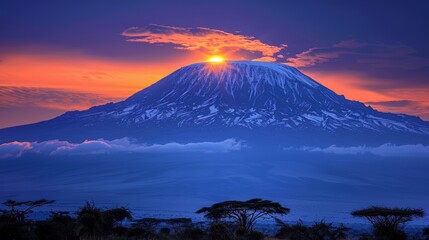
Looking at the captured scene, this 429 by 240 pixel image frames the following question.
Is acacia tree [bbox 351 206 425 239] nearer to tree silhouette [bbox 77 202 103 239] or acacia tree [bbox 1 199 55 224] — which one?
tree silhouette [bbox 77 202 103 239]

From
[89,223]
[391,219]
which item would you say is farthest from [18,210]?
[391,219]

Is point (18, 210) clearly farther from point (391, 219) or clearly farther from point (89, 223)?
point (391, 219)

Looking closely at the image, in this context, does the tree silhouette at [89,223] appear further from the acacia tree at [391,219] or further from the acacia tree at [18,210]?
the acacia tree at [391,219]

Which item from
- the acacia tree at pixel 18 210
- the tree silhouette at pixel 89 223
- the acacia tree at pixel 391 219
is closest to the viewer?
the tree silhouette at pixel 89 223

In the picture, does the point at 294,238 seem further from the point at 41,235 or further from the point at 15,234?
the point at 15,234

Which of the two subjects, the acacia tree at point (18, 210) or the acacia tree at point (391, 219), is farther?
the acacia tree at point (391, 219)

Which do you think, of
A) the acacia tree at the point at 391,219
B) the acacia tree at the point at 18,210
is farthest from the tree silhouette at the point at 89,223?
the acacia tree at the point at 391,219

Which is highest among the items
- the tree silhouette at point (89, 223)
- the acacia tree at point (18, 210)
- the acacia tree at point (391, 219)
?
the acacia tree at point (18, 210)

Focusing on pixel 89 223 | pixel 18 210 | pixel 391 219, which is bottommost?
pixel 391 219

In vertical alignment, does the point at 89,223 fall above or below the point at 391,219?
above

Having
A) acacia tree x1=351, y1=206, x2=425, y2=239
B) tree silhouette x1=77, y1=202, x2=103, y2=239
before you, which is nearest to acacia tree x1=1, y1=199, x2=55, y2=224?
tree silhouette x1=77, y1=202, x2=103, y2=239

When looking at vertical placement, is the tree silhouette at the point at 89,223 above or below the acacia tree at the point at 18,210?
below

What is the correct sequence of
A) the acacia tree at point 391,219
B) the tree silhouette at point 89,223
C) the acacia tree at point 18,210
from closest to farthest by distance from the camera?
the tree silhouette at point 89,223, the acacia tree at point 18,210, the acacia tree at point 391,219

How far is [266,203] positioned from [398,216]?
11917 mm
